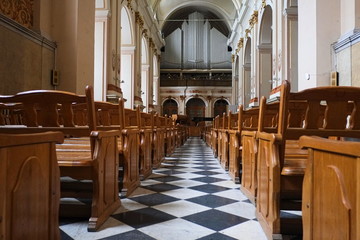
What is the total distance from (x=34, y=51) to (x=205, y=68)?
17.2m

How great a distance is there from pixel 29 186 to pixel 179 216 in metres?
1.33

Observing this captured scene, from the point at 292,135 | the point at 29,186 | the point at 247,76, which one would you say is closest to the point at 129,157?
the point at 292,135

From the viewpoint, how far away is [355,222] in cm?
80

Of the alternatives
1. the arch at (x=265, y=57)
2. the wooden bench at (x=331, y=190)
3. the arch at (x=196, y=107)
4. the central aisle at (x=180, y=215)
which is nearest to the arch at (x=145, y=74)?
the arch at (x=265, y=57)

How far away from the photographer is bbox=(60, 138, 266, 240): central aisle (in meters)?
1.84

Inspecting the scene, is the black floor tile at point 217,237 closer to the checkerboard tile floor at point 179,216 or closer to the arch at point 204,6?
the checkerboard tile floor at point 179,216

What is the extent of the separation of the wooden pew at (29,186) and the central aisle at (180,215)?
582 millimetres

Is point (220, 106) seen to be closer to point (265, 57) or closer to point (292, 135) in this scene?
point (265, 57)

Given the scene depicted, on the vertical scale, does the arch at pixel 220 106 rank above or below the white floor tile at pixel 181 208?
above

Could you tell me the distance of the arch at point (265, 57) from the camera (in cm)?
1063

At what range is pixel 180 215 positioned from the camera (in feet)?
7.36

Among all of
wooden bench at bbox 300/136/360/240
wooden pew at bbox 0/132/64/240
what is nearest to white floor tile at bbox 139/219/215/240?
wooden pew at bbox 0/132/64/240

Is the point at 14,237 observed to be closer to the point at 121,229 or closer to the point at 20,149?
the point at 20,149

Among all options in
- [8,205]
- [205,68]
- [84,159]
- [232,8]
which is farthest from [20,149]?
[205,68]
